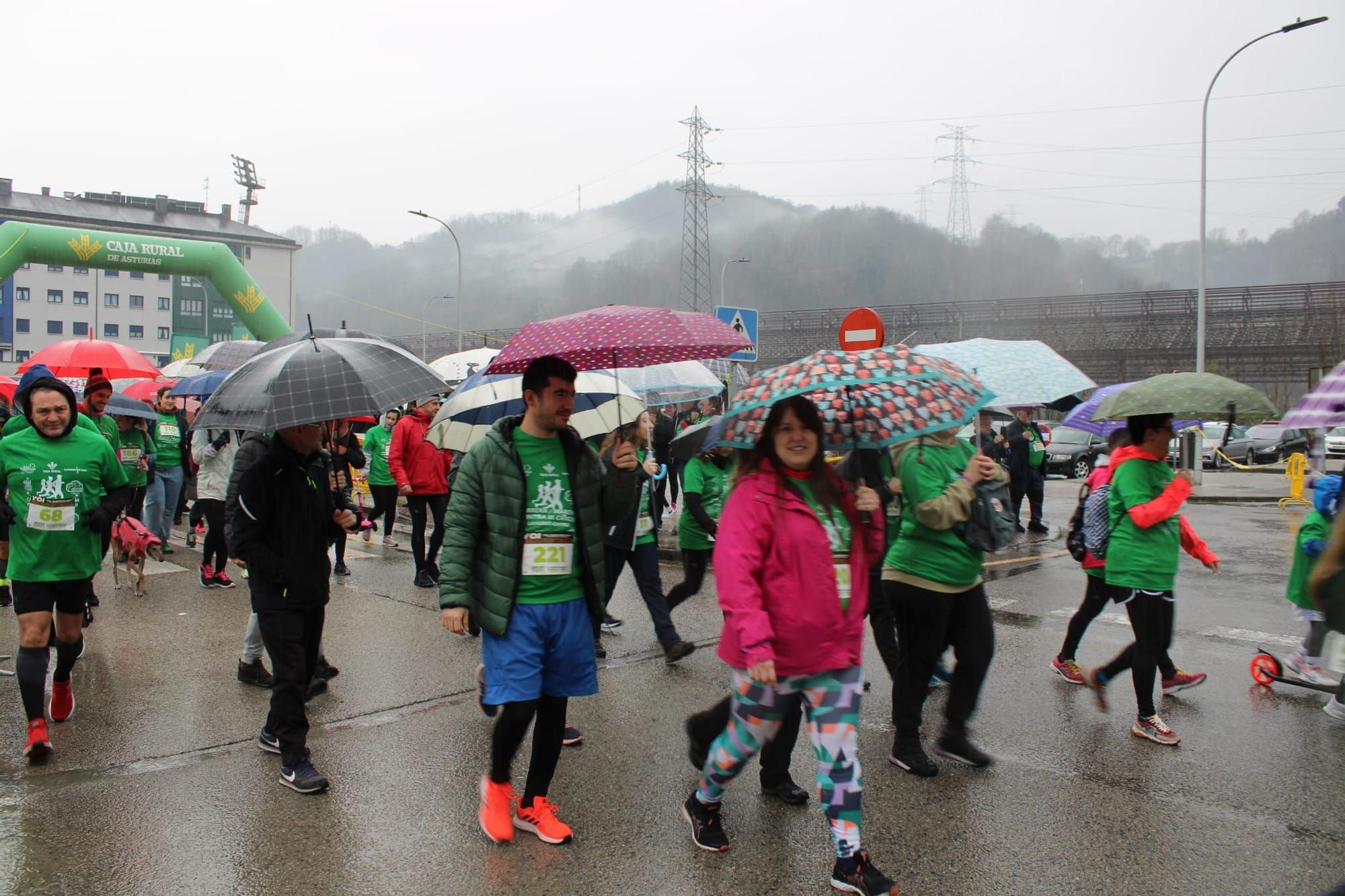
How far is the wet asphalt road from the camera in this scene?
344cm

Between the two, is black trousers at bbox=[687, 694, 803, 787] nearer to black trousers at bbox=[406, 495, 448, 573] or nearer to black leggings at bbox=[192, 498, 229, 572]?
black trousers at bbox=[406, 495, 448, 573]

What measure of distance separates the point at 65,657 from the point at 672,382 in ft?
15.4

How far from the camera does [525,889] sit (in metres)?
3.33

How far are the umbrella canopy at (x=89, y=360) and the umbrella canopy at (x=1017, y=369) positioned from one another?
7203mm

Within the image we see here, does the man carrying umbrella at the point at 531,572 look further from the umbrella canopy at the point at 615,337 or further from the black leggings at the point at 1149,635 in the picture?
the black leggings at the point at 1149,635

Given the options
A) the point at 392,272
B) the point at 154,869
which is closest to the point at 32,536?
the point at 154,869

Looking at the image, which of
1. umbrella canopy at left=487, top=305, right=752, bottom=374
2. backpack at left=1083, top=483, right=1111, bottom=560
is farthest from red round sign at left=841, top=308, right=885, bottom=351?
umbrella canopy at left=487, top=305, right=752, bottom=374

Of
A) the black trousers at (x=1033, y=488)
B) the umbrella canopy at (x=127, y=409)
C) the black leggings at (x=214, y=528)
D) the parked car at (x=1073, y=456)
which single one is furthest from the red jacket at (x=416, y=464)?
the parked car at (x=1073, y=456)

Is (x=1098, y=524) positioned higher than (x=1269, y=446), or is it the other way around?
(x=1098, y=524)

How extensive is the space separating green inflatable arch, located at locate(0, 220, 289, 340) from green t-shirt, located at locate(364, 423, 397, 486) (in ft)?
35.1

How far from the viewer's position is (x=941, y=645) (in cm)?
436

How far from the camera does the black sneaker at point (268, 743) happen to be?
15.4 feet

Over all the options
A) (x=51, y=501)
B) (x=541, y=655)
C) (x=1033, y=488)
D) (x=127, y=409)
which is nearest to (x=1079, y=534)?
(x=541, y=655)

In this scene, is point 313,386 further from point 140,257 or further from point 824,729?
point 140,257
